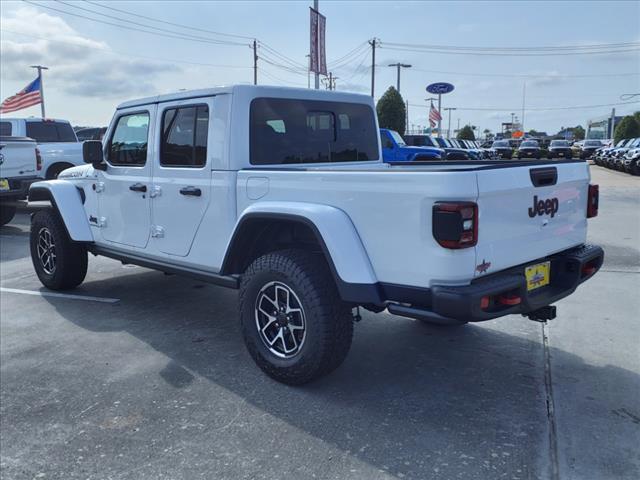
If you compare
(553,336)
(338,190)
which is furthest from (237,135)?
(553,336)

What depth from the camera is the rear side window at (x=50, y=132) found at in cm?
1395

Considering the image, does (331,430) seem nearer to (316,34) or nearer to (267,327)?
(267,327)

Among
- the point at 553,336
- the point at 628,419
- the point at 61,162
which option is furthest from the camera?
the point at 61,162

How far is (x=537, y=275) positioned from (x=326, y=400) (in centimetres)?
151

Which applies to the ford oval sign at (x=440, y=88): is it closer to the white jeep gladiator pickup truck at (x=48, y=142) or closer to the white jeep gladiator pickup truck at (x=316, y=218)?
the white jeep gladiator pickup truck at (x=48, y=142)

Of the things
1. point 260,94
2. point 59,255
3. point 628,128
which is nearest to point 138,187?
point 260,94

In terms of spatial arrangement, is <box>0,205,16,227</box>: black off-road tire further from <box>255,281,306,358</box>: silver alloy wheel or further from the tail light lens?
the tail light lens

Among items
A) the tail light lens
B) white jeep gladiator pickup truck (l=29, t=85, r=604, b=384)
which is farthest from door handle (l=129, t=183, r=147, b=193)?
the tail light lens

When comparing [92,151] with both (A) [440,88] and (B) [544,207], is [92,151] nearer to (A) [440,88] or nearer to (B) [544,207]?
(B) [544,207]

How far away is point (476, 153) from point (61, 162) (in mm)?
19681

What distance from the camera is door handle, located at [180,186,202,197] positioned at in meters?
4.32

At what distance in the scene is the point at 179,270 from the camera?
464 centimetres

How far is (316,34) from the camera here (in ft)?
69.9

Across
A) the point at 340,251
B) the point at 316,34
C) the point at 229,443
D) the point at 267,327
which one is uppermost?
the point at 316,34
